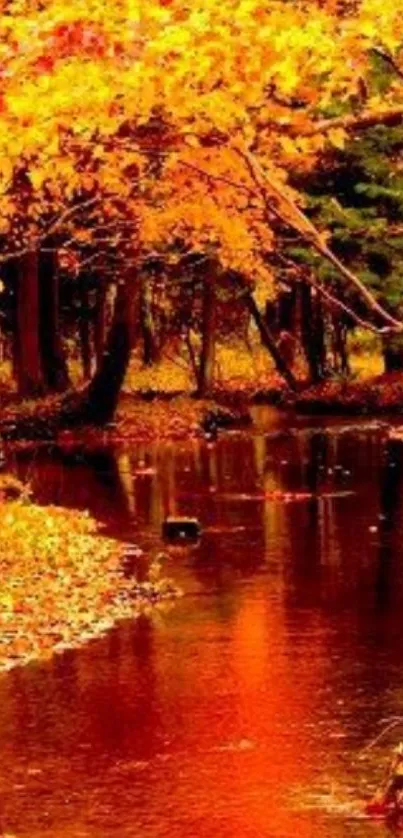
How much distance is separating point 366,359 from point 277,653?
57.2 metres

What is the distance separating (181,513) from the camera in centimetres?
2697

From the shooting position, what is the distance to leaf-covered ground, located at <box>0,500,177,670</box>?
1730 centimetres

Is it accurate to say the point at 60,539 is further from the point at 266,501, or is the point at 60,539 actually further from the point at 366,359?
the point at 366,359

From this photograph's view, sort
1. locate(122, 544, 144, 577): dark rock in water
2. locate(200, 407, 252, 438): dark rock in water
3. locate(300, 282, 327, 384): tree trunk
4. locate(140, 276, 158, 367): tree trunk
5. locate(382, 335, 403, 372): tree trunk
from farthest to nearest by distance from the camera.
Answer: locate(140, 276, 158, 367): tree trunk
locate(300, 282, 327, 384): tree trunk
locate(382, 335, 403, 372): tree trunk
locate(200, 407, 252, 438): dark rock in water
locate(122, 544, 144, 577): dark rock in water

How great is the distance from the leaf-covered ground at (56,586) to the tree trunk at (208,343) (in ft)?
82.4

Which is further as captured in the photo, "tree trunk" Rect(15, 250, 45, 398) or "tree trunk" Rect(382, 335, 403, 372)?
"tree trunk" Rect(382, 335, 403, 372)

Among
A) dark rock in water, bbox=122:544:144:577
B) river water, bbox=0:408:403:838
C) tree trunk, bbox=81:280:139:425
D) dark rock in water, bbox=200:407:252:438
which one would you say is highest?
tree trunk, bbox=81:280:139:425

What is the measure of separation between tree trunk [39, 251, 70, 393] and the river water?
1925 cm

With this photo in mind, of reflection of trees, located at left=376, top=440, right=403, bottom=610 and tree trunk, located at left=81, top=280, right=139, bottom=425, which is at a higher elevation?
tree trunk, located at left=81, top=280, right=139, bottom=425

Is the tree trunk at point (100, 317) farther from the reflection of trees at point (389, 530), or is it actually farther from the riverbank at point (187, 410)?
the reflection of trees at point (389, 530)

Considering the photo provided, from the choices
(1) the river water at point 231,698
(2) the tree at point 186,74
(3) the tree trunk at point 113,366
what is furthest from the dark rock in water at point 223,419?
(2) the tree at point 186,74

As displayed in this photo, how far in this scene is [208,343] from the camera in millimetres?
51031

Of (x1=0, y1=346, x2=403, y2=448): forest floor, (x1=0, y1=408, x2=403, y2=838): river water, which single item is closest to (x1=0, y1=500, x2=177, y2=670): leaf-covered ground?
(x1=0, y1=408, x2=403, y2=838): river water

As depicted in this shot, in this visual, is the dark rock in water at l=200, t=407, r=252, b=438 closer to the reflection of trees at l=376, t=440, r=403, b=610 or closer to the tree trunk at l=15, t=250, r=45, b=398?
the tree trunk at l=15, t=250, r=45, b=398
